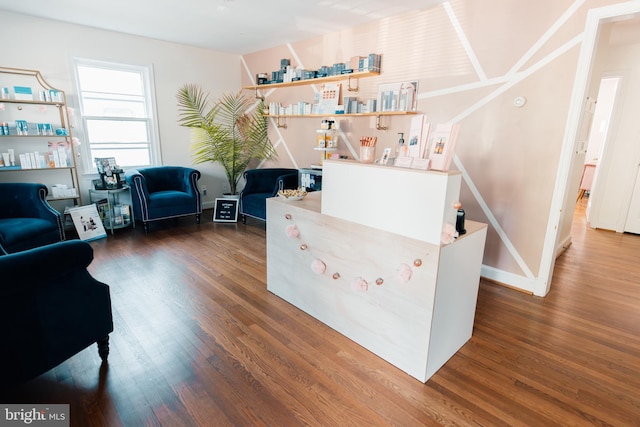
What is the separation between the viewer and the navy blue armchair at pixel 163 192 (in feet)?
14.4

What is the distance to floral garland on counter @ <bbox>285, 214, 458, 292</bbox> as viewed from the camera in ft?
5.88

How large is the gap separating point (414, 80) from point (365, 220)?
→ 2.21 meters

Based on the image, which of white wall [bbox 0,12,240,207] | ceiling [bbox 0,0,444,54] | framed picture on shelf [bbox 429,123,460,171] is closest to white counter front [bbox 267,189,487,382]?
framed picture on shelf [bbox 429,123,460,171]

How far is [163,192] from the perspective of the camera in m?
4.86

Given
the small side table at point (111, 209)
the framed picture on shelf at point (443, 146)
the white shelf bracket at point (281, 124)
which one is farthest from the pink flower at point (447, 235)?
the small side table at point (111, 209)

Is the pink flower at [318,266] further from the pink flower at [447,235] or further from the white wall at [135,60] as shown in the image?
the white wall at [135,60]

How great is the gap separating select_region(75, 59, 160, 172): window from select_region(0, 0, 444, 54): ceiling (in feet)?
1.98

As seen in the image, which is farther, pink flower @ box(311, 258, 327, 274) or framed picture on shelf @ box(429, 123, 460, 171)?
pink flower @ box(311, 258, 327, 274)

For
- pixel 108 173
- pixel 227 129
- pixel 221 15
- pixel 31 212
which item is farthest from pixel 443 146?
pixel 227 129

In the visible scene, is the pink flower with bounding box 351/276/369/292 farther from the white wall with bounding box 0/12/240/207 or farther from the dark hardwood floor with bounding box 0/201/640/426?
the white wall with bounding box 0/12/240/207

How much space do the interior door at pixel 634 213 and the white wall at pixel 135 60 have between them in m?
6.59

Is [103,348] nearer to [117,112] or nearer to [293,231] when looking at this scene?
[293,231]

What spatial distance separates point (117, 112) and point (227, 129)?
163 centimetres

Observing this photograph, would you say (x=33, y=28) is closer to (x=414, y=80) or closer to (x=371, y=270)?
(x=414, y=80)
